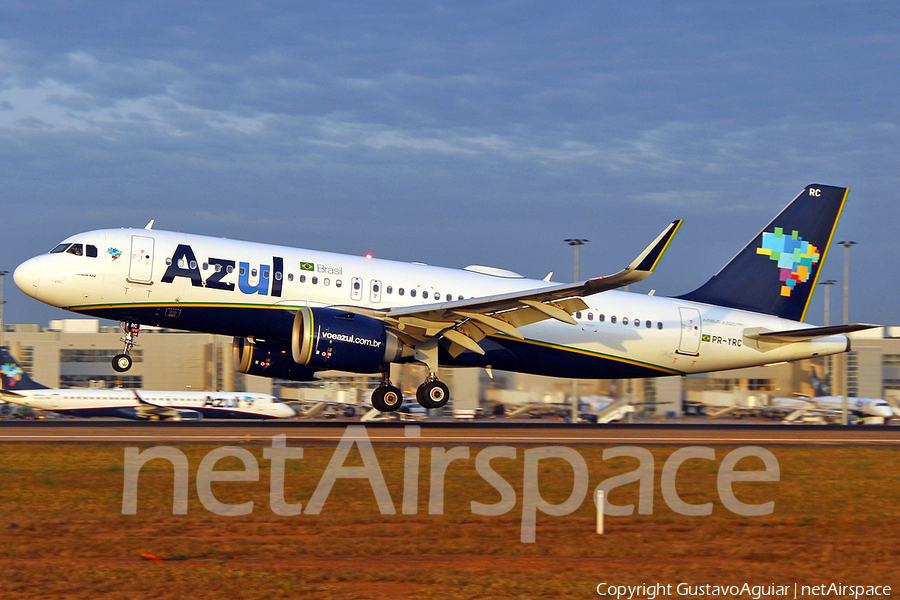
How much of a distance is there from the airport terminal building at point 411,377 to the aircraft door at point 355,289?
17497mm

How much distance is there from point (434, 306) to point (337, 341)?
3.08 m

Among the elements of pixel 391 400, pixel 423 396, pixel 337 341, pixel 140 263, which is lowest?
pixel 391 400

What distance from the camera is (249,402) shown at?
4900 centimetres

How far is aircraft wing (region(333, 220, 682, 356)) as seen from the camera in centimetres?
2666

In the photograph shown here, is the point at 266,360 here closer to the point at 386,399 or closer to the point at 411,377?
the point at 386,399

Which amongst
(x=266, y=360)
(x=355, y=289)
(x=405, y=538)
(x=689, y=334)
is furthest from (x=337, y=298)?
(x=405, y=538)

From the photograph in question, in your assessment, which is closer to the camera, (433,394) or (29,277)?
(29,277)

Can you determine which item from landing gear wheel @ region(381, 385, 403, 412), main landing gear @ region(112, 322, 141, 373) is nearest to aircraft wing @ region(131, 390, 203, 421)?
main landing gear @ region(112, 322, 141, 373)

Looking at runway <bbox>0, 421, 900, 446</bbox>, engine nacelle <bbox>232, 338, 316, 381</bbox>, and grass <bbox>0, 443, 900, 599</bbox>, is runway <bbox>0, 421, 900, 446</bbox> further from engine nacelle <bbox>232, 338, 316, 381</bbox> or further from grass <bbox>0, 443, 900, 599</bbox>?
grass <bbox>0, 443, 900, 599</bbox>

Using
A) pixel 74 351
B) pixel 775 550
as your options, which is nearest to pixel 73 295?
pixel 775 550

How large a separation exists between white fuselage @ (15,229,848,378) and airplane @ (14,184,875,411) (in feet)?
0.14

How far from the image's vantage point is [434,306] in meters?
27.1

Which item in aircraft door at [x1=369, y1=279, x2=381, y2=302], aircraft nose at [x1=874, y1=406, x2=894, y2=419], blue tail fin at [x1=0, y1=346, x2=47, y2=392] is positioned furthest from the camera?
aircraft nose at [x1=874, y1=406, x2=894, y2=419]

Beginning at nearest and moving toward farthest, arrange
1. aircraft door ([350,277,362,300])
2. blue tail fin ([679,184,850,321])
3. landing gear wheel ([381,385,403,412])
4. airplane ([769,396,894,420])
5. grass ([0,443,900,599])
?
grass ([0,443,900,599]) → aircraft door ([350,277,362,300]) → landing gear wheel ([381,385,403,412]) → blue tail fin ([679,184,850,321]) → airplane ([769,396,894,420])
